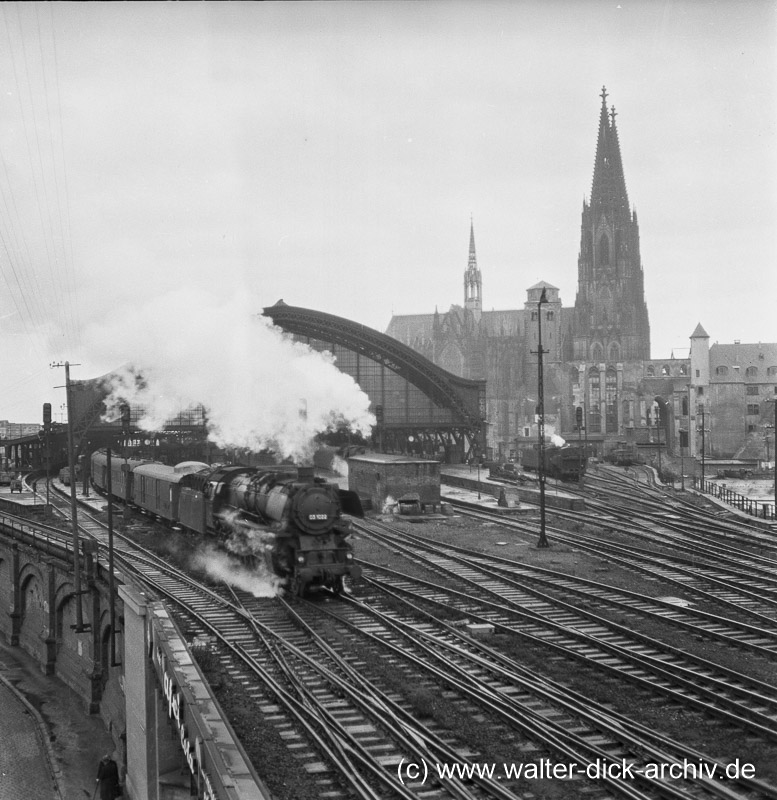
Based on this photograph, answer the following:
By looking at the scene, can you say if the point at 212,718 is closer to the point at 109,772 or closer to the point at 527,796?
the point at 527,796

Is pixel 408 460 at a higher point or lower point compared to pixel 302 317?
lower

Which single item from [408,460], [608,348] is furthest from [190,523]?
[608,348]

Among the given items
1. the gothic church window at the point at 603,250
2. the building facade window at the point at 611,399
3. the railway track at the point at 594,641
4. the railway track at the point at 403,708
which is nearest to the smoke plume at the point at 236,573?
the railway track at the point at 403,708

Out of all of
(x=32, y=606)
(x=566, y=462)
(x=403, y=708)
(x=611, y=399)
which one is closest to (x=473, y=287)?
(x=611, y=399)

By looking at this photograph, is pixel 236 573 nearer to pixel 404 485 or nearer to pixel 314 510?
pixel 314 510

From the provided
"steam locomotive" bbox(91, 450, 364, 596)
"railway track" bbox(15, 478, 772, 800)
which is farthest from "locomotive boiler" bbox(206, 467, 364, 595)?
"railway track" bbox(15, 478, 772, 800)

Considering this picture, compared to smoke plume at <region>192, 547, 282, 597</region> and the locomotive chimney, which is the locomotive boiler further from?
smoke plume at <region>192, 547, 282, 597</region>

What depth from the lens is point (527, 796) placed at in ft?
32.0

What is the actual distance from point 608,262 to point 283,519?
9645 centimetres

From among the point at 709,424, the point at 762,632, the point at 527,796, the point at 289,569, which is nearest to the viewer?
the point at 527,796

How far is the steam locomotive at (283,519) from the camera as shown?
19.7 m

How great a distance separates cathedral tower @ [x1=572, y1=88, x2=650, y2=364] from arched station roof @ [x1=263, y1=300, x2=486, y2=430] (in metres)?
42.5

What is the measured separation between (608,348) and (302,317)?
51.9 m

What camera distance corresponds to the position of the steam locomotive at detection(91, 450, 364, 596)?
64.6 ft
